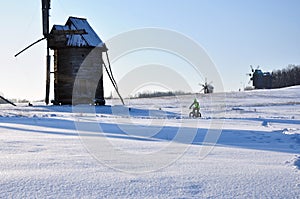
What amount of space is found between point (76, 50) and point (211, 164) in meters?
22.2

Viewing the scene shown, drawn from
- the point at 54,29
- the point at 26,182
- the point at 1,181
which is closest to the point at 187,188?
the point at 26,182

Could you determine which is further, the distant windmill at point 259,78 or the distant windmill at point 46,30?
the distant windmill at point 259,78

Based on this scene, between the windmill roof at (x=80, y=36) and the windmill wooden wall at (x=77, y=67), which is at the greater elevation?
the windmill roof at (x=80, y=36)

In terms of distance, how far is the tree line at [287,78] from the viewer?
9079 cm

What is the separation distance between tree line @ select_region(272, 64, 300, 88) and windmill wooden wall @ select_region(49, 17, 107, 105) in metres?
70.8

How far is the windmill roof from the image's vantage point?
25516mm

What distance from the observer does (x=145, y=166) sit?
4.02m

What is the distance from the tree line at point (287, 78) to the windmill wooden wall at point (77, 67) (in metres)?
70.8

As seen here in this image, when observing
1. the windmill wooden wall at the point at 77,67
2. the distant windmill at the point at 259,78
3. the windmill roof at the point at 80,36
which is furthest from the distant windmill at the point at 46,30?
the distant windmill at the point at 259,78

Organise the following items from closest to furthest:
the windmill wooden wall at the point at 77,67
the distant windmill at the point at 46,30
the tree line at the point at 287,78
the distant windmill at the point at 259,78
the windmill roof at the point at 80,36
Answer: the windmill wooden wall at the point at 77,67, the windmill roof at the point at 80,36, the distant windmill at the point at 46,30, the distant windmill at the point at 259,78, the tree line at the point at 287,78

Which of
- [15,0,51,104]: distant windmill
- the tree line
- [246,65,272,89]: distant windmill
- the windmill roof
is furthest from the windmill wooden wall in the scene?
the tree line

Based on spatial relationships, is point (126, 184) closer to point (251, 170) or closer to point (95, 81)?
point (251, 170)

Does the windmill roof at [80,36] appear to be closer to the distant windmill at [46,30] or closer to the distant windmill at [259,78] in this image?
the distant windmill at [46,30]

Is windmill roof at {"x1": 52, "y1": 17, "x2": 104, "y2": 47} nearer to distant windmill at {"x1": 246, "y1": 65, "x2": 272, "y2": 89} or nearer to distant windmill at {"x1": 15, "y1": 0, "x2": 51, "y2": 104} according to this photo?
distant windmill at {"x1": 15, "y1": 0, "x2": 51, "y2": 104}
